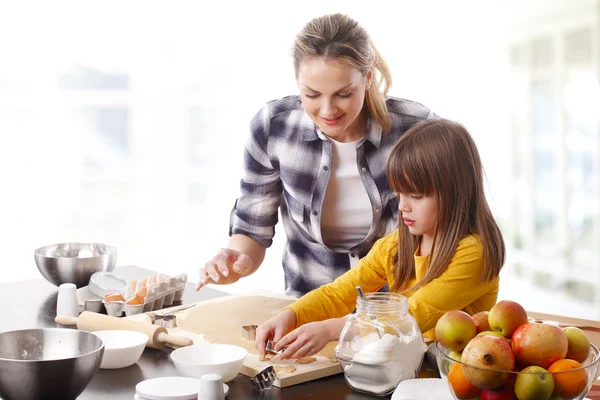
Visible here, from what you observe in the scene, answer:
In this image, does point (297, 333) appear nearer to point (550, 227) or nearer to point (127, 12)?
point (127, 12)

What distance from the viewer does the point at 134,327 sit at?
1703 mm

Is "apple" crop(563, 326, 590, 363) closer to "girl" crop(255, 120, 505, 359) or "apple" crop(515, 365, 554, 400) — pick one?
"apple" crop(515, 365, 554, 400)

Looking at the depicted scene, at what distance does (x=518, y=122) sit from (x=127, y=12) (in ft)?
10.1

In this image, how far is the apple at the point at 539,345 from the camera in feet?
3.85

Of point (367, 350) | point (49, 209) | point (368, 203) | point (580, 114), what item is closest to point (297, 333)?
point (367, 350)

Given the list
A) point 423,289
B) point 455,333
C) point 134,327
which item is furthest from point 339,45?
point 455,333

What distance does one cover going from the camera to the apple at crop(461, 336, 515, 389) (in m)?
1.15

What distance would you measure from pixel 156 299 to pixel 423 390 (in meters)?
0.93

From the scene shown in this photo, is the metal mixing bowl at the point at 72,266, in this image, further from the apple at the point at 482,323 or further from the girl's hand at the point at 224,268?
the apple at the point at 482,323

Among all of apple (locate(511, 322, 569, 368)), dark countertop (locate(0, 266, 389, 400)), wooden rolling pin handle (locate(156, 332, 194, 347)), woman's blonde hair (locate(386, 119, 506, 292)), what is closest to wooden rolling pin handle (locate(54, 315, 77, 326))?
dark countertop (locate(0, 266, 389, 400))

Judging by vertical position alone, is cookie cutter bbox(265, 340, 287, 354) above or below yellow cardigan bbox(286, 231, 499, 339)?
below

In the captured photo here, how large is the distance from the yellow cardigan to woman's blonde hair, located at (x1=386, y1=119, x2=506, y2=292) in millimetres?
24

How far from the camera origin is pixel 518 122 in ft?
19.8

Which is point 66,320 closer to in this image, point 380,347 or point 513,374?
point 380,347
